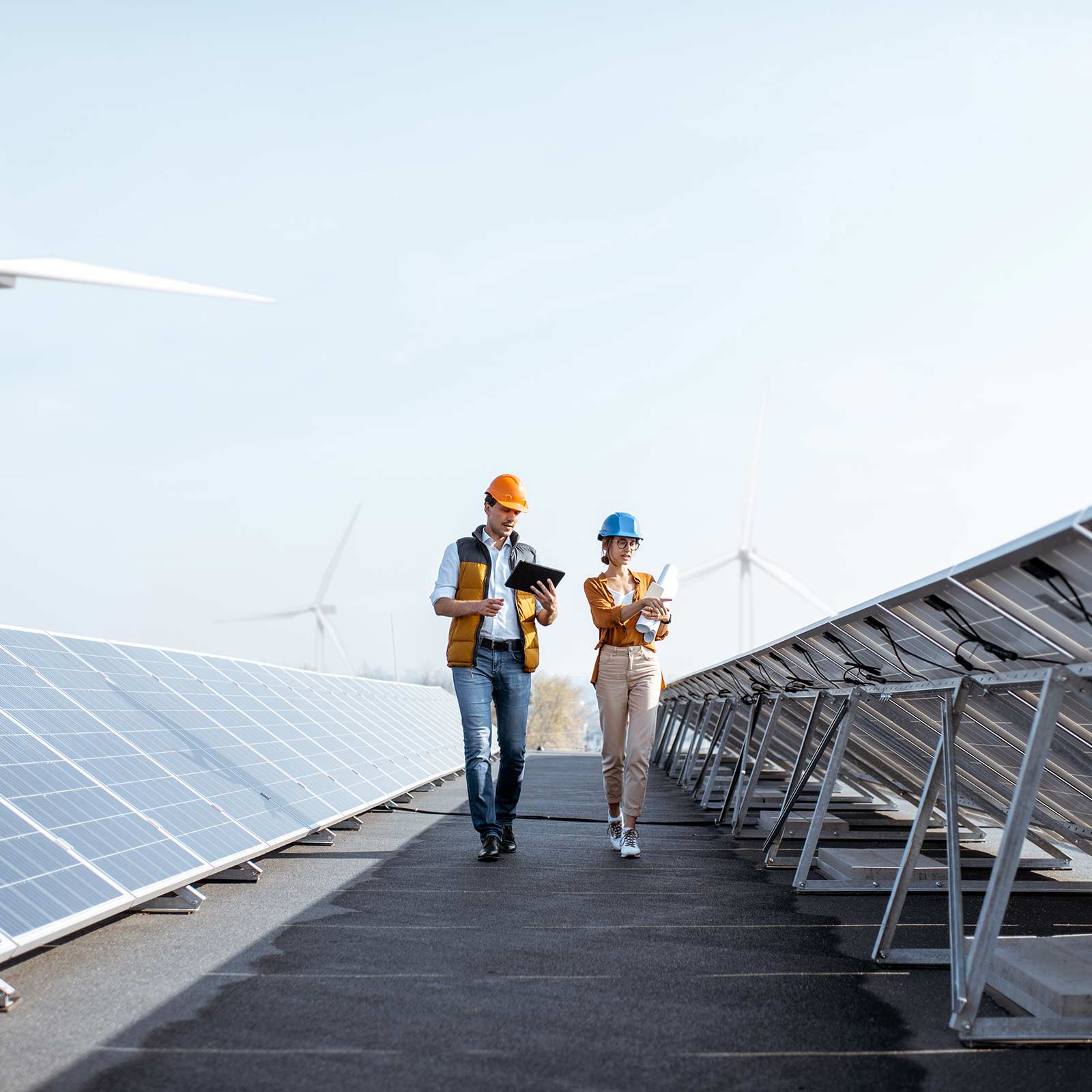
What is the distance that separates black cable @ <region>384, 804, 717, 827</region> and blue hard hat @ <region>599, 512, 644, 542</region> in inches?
150

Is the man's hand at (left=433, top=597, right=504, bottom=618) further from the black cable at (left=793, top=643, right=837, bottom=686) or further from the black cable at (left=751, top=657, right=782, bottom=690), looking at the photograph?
the black cable at (left=751, top=657, right=782, bottom=690)

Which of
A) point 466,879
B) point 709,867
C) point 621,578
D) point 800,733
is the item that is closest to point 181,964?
point 466,879

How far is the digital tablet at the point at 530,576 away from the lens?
838 cm

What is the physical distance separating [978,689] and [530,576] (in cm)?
372

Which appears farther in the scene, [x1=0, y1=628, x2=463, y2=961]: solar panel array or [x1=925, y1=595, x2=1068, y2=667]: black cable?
[x1=0, y1=628, x2=463, y2=961]: solar panel array

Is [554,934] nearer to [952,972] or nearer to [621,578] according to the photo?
[952,972]

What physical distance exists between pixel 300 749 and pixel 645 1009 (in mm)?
6939

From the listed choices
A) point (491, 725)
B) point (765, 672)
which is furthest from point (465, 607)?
point (765, 672)

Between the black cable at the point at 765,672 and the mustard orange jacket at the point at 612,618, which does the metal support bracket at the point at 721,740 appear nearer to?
the black cable at the point at 765,672

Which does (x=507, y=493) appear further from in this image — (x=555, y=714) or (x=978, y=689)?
Answer: (x=555, y=714)

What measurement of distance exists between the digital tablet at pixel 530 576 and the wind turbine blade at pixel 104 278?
7.18m

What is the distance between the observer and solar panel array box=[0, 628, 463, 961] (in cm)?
532

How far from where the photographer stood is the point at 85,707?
7.73 meters

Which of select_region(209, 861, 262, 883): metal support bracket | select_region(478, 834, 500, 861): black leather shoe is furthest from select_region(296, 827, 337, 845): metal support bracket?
select_region(209, 861, 262, 883): metal support bracket
